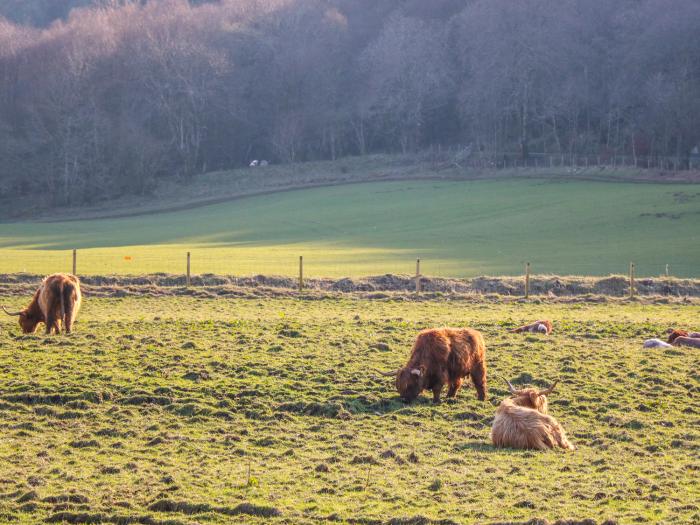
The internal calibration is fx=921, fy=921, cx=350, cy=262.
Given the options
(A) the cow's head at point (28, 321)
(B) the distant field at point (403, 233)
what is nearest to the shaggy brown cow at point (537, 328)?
(A) the cow's head at point (28, 321)

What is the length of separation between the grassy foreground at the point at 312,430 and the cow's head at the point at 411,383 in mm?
224

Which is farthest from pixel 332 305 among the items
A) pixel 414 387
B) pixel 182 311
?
pixel 414 387

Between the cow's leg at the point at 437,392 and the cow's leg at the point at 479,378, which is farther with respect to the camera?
the cow's leg at the point at 479,378

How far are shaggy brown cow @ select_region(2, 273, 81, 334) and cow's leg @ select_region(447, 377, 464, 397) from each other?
960 cm

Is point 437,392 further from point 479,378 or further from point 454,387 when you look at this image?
point 479,378

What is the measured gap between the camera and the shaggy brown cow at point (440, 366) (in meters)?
15.5

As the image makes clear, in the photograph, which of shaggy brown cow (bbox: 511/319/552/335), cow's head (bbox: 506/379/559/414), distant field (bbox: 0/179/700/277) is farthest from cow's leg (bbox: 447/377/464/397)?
distant field (bbox: 0/179/700/277)

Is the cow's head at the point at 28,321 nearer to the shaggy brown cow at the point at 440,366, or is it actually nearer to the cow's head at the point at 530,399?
the shaggy brown cow at the point at 440,366

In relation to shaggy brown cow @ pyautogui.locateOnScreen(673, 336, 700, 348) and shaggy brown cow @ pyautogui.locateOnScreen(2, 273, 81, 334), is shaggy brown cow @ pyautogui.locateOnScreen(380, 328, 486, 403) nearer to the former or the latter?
shaggy brown cow @ pyautogui.locateOnScreen(673, 336, 700, 348)

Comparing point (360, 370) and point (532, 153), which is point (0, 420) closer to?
point (360, 370)

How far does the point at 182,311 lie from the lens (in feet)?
87.9

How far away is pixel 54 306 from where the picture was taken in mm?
21125

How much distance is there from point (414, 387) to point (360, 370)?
196cm

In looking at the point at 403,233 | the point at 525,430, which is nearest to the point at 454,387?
the point at 525,430
